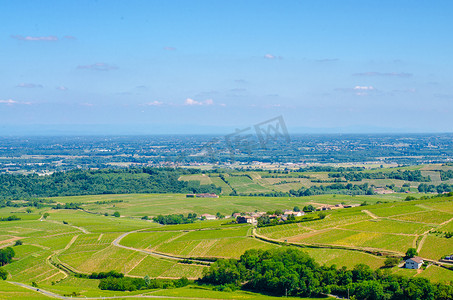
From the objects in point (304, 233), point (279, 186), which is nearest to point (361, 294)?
point (304, 233)

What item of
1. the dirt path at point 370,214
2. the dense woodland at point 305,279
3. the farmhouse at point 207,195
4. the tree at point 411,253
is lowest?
the farmhouse at point 207,195

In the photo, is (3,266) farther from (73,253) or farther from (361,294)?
(361,294)

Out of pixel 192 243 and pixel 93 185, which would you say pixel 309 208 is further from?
pixel 93 185

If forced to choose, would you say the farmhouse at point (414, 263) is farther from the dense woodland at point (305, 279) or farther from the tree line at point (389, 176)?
the tree line at point (389, 176)

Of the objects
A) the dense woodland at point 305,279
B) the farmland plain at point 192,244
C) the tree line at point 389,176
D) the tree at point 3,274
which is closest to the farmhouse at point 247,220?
the farmland plain at point 192,244

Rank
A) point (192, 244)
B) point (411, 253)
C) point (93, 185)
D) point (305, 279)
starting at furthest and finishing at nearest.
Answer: point (93, 185) → point (192, 244) → point (411, 253) → point (305, 279)

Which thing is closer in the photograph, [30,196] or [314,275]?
[314,275]

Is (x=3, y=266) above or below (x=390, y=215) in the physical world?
below

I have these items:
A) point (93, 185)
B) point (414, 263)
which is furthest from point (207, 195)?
point (414, 263)

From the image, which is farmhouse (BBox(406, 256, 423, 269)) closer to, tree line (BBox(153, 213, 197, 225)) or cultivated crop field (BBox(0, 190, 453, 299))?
cultivated crop field (BBox(0, 190, 453, 299))
